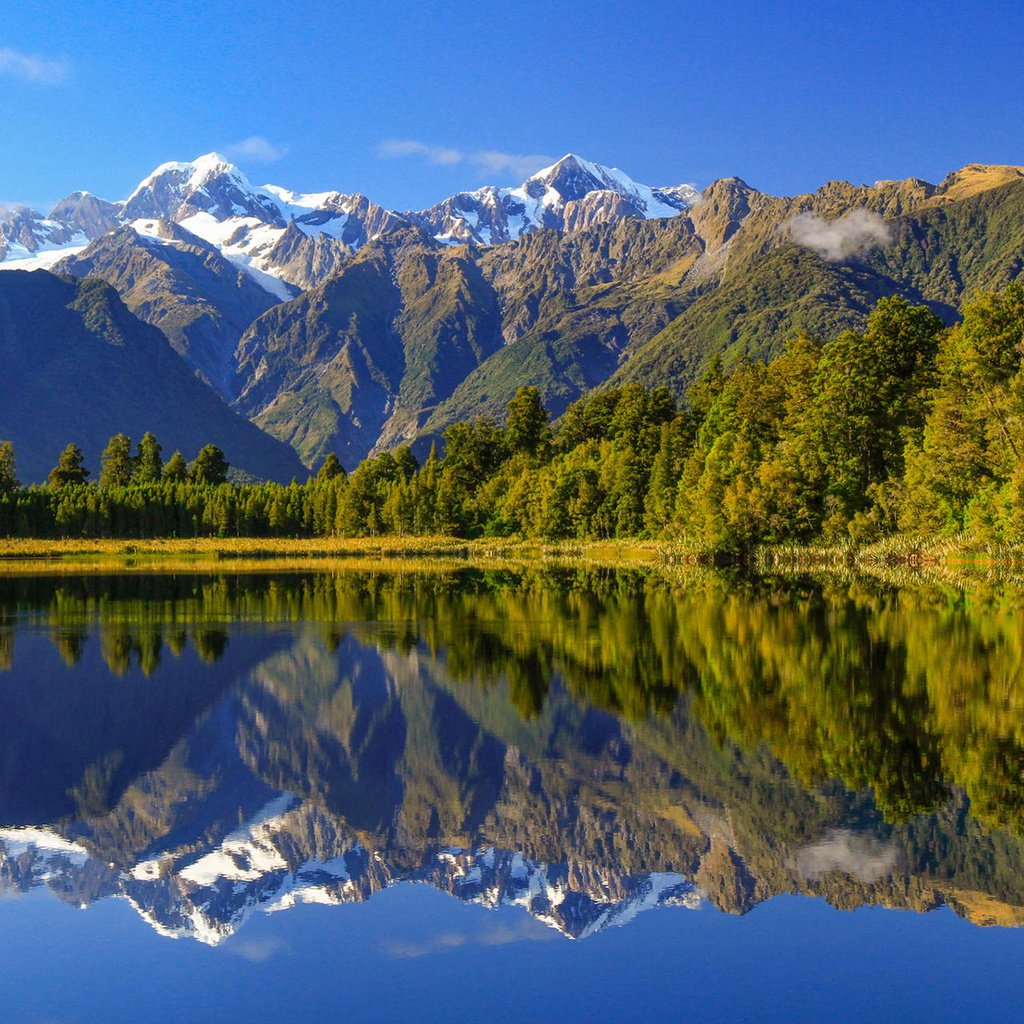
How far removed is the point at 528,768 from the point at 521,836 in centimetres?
516

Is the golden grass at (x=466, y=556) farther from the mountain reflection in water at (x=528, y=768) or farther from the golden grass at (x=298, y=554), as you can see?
the mountain reflection in water at (x=528, y=768)

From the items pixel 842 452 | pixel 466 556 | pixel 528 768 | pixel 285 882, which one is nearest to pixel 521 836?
pixel 285 882

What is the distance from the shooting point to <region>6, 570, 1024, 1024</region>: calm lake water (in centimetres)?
1591

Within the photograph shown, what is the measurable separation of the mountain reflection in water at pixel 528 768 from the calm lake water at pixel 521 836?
101 mm

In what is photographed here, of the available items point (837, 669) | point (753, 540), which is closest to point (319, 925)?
point (837, 669)

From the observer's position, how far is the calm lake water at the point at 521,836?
1591 cm

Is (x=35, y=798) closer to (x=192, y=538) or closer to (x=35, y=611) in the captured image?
(x=35, y=611)

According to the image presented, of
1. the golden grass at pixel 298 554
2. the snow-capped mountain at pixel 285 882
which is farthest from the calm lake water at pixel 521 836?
the golden grass at pixel 298 554

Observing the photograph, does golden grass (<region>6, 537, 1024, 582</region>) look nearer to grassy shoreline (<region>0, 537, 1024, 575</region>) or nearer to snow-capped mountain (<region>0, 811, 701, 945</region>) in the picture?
grassy shoreline (<region>0, 537, 1024, 575</region>)

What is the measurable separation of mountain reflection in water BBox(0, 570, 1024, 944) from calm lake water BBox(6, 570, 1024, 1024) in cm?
10

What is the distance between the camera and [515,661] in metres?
44.2

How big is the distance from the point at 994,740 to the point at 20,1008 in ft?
72.2

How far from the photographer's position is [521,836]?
22094mm

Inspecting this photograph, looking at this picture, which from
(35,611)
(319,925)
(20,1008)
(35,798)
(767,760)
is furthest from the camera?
(35,611)
